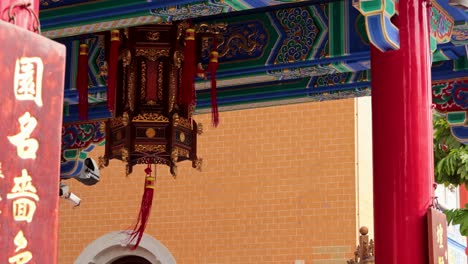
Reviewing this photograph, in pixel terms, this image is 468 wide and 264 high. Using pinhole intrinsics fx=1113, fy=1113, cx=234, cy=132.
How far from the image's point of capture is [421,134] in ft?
20.5

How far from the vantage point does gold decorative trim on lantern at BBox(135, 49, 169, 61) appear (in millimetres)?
8531

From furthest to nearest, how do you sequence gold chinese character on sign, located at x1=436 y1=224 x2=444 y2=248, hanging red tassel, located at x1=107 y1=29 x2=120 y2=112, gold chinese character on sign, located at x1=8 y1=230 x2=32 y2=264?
hanging red tassel, located at x1=107 y1=29 x2=120 y2=112 < gold chinese character on sign, located at x1=436 y1=224 x2=444 y2=248 < gold chinese character on sign, located at x1=8 y1=230 x2=32 y2=264

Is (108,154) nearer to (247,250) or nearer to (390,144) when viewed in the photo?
(390,144)

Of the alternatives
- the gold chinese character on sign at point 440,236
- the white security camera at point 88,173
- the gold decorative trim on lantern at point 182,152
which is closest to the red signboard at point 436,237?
the gold chinese character on sign at point 440,236

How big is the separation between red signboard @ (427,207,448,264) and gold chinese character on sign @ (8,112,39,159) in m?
3.28

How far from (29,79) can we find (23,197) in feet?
1.12

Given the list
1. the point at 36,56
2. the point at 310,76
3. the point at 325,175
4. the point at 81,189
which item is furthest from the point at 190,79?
the point at 81,189

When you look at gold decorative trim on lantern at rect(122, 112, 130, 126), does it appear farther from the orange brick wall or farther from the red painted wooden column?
the orange brick wall

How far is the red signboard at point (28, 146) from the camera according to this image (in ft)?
10.3

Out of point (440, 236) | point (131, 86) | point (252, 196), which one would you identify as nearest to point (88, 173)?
point (131, 86)

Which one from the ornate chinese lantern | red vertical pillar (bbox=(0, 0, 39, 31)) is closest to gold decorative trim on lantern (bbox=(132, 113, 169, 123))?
the ornate chinese lantern

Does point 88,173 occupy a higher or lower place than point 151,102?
lower

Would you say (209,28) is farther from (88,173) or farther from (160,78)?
(88,173)

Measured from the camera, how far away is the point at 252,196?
50.3 feet
